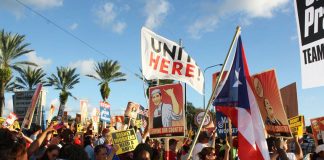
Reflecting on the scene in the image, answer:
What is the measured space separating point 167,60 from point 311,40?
4876mm

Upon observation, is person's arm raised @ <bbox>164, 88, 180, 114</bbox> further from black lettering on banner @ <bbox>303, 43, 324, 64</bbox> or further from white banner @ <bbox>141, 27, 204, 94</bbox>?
black lettering on banner @ <bbox>303, 43, 324, 64</bbox>

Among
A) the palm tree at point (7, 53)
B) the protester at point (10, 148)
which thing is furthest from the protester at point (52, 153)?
the palm tree at point (7, 53)

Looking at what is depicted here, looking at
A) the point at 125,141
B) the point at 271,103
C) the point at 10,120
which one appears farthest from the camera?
the point at 10,120

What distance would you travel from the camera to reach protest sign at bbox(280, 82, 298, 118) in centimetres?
922

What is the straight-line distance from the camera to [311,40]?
3453 millimetres

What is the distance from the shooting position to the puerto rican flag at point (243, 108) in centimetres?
557

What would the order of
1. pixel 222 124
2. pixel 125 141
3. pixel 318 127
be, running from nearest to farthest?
1. pixel 125 141
2. pixel 222 124
3. pixel 318 127

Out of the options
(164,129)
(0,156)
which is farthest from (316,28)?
(164,129)

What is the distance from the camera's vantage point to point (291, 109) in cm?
934

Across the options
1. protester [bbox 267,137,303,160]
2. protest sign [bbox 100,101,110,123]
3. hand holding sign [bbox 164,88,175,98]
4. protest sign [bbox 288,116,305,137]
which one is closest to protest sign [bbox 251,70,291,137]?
protester [bbox 267,137,303,160]

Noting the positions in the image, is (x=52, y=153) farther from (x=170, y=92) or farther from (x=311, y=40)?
(x=311, y=40)

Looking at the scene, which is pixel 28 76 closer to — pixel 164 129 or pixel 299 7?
pixel 164 129

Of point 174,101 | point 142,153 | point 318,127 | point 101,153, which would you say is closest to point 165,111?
point 174,101

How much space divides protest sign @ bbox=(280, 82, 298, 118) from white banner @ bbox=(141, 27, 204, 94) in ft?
7.69
